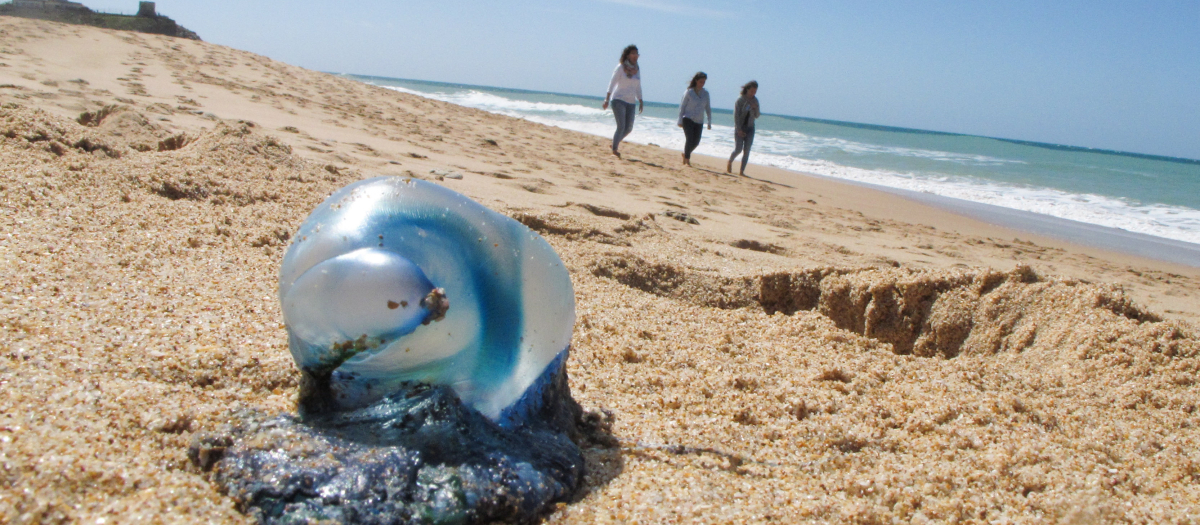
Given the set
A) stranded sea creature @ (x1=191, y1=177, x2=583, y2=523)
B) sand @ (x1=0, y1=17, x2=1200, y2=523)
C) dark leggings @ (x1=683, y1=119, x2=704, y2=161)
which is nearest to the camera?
stranded sea creature @ (x1=191, y1=177, x2=583, y2=523)

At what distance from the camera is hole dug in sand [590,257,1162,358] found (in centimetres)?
251

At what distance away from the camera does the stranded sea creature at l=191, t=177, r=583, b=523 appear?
1212mm

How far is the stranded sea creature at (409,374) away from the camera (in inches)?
47.7

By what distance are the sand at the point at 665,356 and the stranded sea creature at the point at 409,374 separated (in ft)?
0.36

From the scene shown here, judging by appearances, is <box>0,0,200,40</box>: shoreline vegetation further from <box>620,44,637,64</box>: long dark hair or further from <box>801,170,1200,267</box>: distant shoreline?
<box>801,170,1200,267</box>: distant shoreline

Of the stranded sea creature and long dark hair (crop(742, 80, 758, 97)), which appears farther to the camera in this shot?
long dark hair (crop(742, 80, 758, 97))

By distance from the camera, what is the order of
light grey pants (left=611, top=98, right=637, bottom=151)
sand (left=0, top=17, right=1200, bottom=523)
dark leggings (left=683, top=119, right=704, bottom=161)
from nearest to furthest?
sand (left=0, top=17, right=1200, bottom=523)
light grey pants (left=611, top=98, right=637, bottom=151)
dark leggings (left=683, top=119, right=704, bottom=161)

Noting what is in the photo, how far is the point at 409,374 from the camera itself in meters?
1.35

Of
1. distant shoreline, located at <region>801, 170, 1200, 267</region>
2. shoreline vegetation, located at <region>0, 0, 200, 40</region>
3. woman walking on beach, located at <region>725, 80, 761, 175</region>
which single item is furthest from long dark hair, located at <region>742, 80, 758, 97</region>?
shoreline vegetation, located at <region>0, 0, 200, 40</region>

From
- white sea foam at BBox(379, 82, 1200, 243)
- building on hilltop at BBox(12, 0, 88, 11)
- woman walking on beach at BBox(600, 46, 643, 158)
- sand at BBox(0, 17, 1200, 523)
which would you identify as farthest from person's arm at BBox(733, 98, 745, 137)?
building on hilltop at BBox(12, 0, 88, 11)

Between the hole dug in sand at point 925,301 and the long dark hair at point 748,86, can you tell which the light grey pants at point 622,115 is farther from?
the hole dug in sand at point 925,301

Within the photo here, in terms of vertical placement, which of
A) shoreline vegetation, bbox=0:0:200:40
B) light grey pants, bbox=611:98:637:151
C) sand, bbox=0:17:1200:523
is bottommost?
sand, bbox=0:17:1200:523

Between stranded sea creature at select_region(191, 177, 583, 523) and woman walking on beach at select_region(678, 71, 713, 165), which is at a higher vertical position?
woman walking on beach at select_region(678, 71, 713, 165)

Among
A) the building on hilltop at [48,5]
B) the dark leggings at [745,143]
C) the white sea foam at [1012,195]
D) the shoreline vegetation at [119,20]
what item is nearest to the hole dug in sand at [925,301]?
the dark leggings at [745,143]
